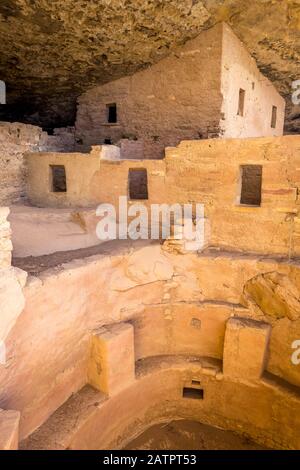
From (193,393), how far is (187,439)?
77 centimetres

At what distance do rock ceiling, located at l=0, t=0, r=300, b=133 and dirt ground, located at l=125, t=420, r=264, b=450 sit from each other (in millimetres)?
7012

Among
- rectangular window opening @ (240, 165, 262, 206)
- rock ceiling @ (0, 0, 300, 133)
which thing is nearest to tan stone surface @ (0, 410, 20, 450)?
rock ceiling @ (0, 0, 300, 133)

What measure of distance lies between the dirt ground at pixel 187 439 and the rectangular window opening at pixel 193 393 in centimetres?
45

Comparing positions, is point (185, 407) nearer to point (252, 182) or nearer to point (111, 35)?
point (252, 182)

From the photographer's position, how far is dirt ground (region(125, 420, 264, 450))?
5699mm

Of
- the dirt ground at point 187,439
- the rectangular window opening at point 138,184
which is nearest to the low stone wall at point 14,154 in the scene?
the rectangular window opening at point 138,184

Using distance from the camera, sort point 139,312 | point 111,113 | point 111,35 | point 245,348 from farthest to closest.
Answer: point 111,113, point 111,35, point 139,312, point 245,348

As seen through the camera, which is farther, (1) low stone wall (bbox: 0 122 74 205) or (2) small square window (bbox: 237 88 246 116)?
(2) small square window (bbox: 237 88 246 116)

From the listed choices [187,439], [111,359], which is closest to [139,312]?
[111,359]

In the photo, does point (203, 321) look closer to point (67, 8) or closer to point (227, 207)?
point (227, 207)

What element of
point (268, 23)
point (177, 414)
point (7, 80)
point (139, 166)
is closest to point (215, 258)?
point (139, 166)

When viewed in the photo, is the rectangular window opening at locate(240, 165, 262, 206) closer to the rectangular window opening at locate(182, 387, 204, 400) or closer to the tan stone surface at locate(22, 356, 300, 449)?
the tan stone surface at locate(22, 356, 300, 449)

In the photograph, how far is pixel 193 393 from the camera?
6.38 m

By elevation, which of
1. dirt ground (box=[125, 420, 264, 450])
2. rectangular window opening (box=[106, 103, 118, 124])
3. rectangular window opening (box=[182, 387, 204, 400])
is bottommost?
dirt ground (box=[125, 420, 264, 450])
